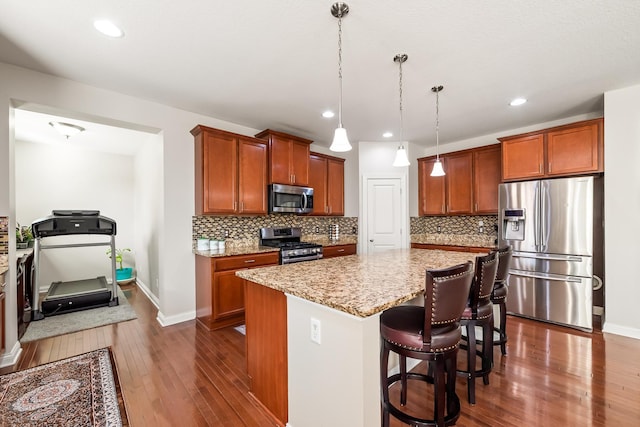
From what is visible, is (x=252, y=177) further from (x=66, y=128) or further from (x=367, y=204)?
(x=66, y=128)

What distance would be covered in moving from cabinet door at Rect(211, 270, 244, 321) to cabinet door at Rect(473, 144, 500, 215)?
12.9 ft

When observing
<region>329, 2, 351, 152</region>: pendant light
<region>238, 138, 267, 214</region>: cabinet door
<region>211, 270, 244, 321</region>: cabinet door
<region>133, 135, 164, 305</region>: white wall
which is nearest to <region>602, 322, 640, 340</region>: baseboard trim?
<region>329, 2, 351, 152</region>: pendant light

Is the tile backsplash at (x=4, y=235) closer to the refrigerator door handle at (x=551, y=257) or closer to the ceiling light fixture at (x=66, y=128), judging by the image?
the ceiling light fixture at (x=66, y=128)

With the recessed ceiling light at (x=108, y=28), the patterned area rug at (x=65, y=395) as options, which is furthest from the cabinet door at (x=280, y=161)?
the patterned area rug at (x=65, y=395)

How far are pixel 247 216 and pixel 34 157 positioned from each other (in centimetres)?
413

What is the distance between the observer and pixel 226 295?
325cm

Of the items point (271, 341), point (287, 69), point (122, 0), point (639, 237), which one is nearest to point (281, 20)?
point (287, 69)

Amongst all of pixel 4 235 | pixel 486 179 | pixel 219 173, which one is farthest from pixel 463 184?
pixel 4 235

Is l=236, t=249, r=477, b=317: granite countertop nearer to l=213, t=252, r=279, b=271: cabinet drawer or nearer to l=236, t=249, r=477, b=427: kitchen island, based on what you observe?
l=236, t=249, r=477, b=427: kitchen island

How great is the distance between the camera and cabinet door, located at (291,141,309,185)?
14.1 feet

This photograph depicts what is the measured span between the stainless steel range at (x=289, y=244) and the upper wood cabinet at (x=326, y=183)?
588mm

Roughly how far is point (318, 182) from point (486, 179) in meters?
2.81

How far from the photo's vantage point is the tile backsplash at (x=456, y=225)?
15.0ft

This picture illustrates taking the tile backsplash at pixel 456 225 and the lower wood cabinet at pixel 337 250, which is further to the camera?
the tile backsplash at pixel 456 225
